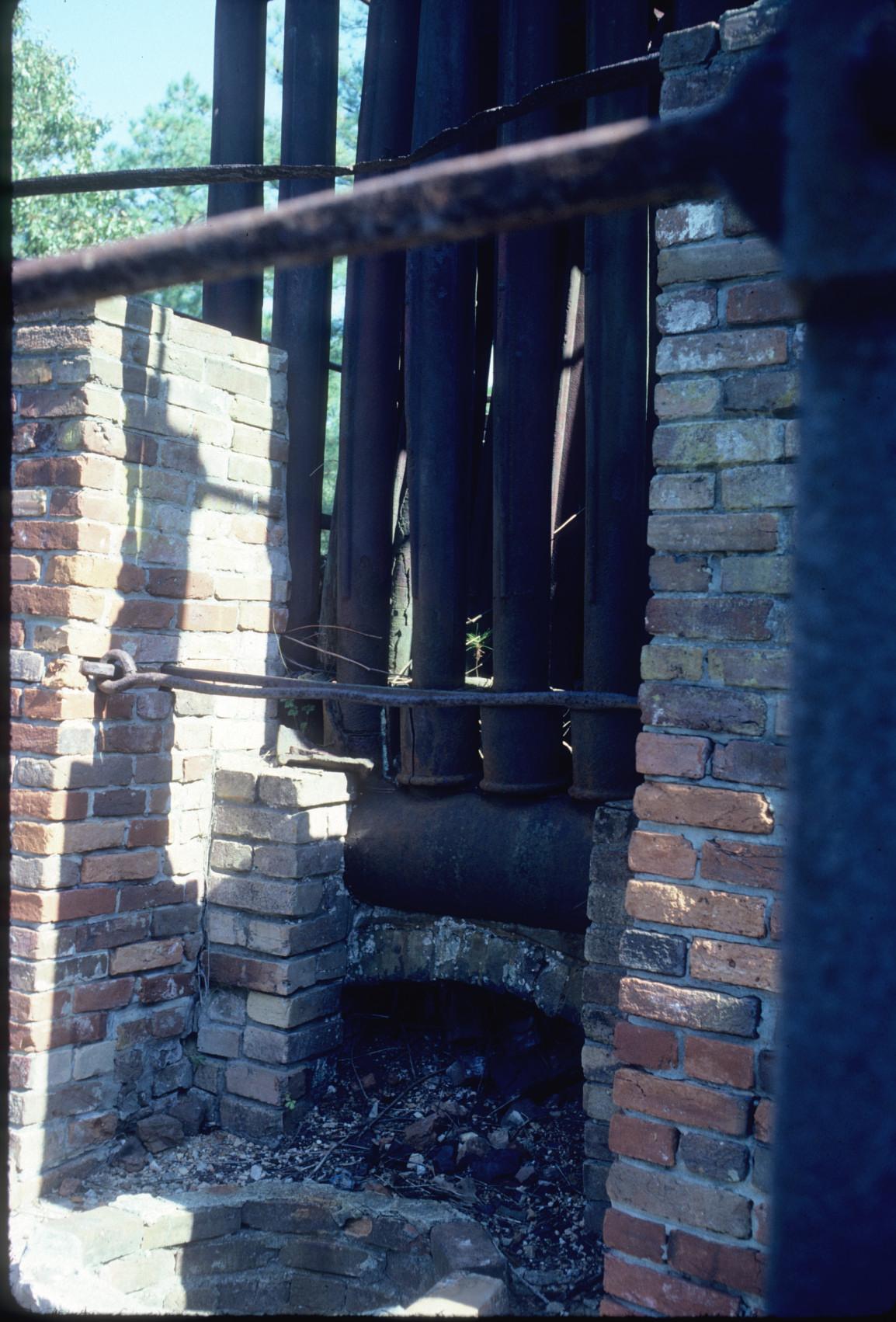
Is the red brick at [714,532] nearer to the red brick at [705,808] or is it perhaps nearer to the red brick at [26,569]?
the red brick at [705,808]

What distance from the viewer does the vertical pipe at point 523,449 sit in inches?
110

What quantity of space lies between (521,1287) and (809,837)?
207 centimetres

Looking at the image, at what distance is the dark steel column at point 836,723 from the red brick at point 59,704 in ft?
8.06

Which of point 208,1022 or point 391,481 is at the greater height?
point 391,481

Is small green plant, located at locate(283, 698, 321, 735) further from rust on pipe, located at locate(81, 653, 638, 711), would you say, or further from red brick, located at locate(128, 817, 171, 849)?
red brick, located at locate(128, 817, 171, 849)

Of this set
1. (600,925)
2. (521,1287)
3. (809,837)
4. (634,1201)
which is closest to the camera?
(809,837)

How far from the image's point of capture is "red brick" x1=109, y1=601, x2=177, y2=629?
114 inches

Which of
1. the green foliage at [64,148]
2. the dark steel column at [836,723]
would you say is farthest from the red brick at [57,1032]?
the green foliage at [64,148]

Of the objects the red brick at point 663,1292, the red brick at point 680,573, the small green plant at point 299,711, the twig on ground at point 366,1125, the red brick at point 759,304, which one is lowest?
the twig on ground at point 366,1125

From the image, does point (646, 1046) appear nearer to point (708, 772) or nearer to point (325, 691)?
point (708, 772)

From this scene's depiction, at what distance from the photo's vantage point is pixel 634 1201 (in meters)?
1.92

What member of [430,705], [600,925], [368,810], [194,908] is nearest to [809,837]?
[600,925]

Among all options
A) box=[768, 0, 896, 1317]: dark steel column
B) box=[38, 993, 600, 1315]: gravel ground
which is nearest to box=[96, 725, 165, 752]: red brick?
box=[38, 993, 600, 1315]: gravel ground

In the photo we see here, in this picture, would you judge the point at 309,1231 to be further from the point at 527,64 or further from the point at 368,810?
the point at 527,64
